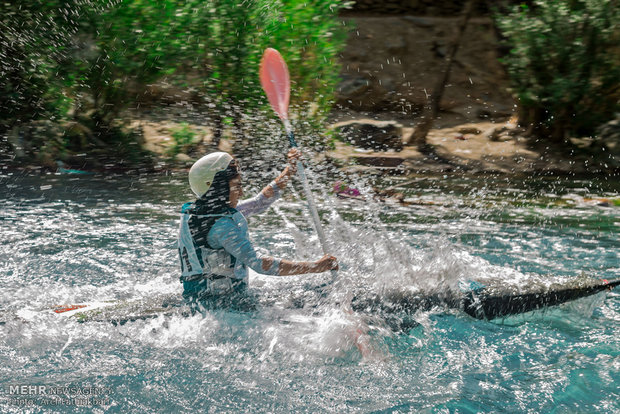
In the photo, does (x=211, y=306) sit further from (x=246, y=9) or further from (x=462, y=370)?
(x=246, y=9)

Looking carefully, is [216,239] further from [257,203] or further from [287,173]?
[287,173]

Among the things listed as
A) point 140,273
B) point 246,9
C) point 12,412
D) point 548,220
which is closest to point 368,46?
point 246,9

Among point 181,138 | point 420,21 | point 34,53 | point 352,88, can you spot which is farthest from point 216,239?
point 420,21

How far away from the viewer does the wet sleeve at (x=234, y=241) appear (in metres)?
3.79

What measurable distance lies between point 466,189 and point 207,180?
5.42 meters

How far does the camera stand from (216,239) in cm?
382

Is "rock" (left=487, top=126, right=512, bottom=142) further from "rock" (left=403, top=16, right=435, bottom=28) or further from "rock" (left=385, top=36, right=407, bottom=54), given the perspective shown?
"rock" (left=403, top=16, right=435, bottom=28)

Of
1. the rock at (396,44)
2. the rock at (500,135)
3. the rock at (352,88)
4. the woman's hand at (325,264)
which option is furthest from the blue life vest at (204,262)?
the rock at (396,44)

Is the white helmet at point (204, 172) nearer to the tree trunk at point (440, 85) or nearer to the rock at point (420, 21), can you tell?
the tree trunk at point (440, 85)

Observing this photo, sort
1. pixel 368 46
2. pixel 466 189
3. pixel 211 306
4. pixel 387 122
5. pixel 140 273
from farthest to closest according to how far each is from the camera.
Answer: pixel 368 46
pixel 387 122
pixel 466 189
pixel 140 273
pixel 211 306

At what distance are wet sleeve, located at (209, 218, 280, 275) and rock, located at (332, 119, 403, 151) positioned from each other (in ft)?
23.0

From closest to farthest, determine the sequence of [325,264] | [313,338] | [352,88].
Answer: [313,338]
[325,264]
[352,88]

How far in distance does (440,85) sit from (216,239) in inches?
286

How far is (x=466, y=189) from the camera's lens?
8.49 meters
